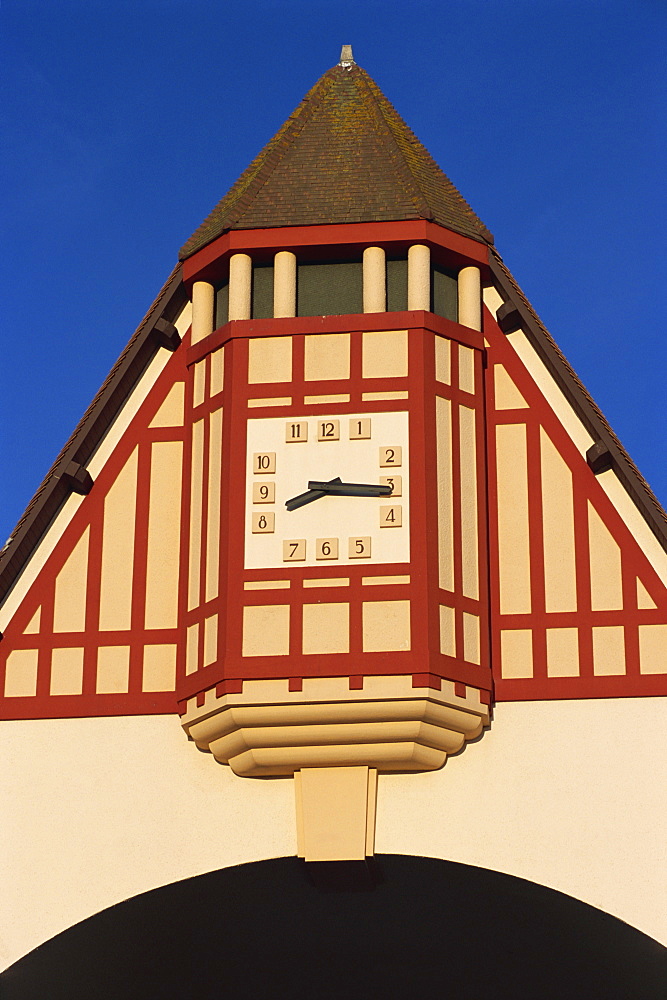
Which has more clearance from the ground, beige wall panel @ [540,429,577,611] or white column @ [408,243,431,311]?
white column @ [408,243,431,311]

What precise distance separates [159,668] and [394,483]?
101 inches

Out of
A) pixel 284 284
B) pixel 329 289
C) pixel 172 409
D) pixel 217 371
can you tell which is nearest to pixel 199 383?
pixel 217 371

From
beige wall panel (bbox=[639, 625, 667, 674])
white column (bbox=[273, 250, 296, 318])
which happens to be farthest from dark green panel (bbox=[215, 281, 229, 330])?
beige wall panel (bbox=[639, 625, 667, 674])

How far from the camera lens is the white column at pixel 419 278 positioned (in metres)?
17.8

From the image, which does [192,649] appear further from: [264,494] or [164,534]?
[264,494]

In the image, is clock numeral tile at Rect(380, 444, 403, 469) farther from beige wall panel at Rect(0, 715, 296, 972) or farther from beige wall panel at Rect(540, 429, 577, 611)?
beige wall panel at Rect(0, 715, 296, 972)

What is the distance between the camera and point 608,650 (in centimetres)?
1711

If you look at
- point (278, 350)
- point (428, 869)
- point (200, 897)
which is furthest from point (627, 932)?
point (278, 350)

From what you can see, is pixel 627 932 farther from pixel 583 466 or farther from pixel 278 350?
pixel 278 350

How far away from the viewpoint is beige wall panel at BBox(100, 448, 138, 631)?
17812mm

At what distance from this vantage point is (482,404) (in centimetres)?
1806

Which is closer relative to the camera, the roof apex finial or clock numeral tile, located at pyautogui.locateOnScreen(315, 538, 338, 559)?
clock numeral tile, located at pyautogui.locateOnScreen(315, 538, 338, 559)

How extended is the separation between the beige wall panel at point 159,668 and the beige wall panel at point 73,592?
2.20 ft

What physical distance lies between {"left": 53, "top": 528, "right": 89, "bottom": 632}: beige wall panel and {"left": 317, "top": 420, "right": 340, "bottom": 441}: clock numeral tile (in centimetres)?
237
